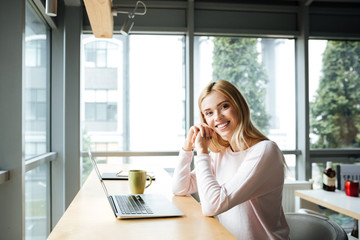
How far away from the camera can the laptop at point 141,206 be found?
1273 mm

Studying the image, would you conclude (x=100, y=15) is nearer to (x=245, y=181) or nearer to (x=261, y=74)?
(x=245, y=181)

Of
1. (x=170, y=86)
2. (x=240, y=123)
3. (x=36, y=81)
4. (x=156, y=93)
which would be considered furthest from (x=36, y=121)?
(x=240, y=123)

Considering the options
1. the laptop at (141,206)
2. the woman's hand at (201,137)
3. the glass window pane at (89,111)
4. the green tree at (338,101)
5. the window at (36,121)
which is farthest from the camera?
the green tree at (338,101)

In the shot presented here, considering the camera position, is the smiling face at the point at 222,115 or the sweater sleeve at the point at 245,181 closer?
the sweater sleeve at the point at 245,181

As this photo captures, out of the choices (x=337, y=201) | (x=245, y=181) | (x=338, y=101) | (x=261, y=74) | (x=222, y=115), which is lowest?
(x=337, y=201)

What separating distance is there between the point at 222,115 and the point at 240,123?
3.7 inches

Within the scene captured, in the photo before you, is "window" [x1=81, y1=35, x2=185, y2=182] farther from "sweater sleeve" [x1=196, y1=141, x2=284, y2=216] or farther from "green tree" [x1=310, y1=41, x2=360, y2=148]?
"sweater sleeve" [x1=196, y1=141, x2=284, y2=216]

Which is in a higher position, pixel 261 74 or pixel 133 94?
pixel 261 74

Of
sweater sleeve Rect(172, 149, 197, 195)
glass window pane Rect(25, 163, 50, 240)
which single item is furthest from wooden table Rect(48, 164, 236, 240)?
glass window pane Rect(25, 163, 50, 240)

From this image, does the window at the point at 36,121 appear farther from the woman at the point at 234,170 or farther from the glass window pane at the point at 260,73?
the glass window pane at the point at 260,73

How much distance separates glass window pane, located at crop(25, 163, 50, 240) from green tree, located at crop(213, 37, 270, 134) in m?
2.26

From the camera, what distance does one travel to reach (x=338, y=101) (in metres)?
4.39

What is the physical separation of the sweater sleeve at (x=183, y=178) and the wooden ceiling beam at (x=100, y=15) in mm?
975

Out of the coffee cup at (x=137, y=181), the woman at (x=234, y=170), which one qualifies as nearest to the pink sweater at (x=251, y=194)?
the woman at (x=234, y=170)
